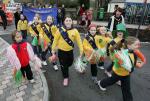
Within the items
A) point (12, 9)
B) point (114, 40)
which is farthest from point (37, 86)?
point (12, 9)

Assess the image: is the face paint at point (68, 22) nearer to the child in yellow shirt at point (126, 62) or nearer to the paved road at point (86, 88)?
the child in yellow shirt at point (126, 62)

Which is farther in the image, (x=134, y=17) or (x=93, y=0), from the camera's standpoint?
(x=93, y=0)

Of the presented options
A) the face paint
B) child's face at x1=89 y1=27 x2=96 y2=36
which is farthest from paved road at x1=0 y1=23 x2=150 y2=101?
the face paint

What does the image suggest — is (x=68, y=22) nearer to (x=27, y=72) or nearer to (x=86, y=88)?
(x=27, y=72)

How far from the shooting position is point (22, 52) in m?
5.54

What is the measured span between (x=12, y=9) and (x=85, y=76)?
12.6 m

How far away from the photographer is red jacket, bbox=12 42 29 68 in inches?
215

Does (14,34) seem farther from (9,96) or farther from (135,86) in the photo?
(135,86)

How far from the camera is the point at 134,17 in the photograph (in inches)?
742

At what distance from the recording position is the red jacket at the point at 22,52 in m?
5.45

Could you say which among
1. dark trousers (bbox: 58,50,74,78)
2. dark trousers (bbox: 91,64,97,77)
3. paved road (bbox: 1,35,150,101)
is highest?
dark trousers (bbox: 58,50,74,78)

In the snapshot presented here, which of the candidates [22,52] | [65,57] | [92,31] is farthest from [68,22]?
[22,52]

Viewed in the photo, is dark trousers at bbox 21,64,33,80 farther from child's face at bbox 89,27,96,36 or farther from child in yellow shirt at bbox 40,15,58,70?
child's face at bbox 89,27,96,36

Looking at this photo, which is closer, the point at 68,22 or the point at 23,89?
the point at 68,22
